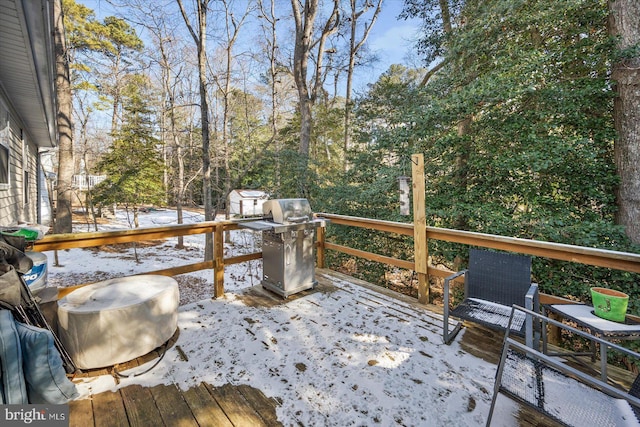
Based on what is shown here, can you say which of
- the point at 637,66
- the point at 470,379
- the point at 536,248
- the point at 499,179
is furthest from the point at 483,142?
the point at 470,379

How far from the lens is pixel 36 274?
78.9 inches

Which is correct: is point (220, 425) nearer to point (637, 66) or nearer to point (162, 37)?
point (637, 66)

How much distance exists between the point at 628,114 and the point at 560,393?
431 centimetres

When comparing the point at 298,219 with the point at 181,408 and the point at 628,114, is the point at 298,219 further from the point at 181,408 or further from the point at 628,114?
the point at 628,114

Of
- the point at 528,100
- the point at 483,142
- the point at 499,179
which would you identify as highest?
the point at 528,100

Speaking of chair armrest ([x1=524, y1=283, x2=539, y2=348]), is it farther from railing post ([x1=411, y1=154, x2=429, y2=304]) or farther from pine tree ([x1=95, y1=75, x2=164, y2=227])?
pine tree ([x1=95, y1=75, x2=164, y2=227])

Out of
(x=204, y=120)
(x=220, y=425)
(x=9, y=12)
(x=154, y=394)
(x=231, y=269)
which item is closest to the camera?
(x=220, y=425)

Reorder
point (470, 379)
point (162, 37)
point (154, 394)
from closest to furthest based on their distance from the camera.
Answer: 1. point (154, 394)
2. point (470, 379)
3. point (162, 37)

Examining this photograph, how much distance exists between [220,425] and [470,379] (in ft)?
5.36

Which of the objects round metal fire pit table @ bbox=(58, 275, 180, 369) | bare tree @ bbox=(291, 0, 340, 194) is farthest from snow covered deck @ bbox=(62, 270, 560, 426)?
bare tree @ bbox=(291, 0, 340, 194)

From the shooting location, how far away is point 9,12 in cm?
232

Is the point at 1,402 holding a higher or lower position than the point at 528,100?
lower

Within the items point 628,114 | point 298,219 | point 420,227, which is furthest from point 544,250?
point 628,114

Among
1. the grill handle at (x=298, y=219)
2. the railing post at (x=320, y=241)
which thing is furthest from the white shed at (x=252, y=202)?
the railing post at (x=320, y=241)
